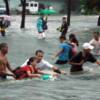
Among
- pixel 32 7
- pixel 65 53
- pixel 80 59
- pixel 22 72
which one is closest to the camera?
pixel 22 72

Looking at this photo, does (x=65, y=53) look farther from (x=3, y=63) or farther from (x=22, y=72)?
(x=3, y=63)

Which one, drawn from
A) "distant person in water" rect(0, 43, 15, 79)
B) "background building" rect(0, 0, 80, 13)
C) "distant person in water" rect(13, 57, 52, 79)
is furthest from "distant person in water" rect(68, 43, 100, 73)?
"background building" rect(0, 0, 80, 13)

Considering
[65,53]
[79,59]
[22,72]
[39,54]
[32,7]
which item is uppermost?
[39,54]

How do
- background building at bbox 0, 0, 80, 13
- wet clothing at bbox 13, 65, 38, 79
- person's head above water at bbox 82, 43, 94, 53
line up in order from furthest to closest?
background building at bbox 0, 0, 80, 13, person's head above water at bbox 82, 43, 94, 53, wet clothing at bbox 13, 65, 38, 79

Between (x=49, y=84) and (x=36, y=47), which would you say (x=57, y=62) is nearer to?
(x=49, y=84)

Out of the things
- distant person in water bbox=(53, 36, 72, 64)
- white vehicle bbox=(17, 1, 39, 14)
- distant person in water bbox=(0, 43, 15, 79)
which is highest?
distant person in water bbox=(0, 43, 15, 79)

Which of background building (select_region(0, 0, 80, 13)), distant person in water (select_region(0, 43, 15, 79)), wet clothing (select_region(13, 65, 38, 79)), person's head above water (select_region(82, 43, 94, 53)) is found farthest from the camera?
background building (select_region(0, 0, 80, 13))

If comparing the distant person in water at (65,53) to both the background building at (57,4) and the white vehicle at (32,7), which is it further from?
the background building at (57,4)

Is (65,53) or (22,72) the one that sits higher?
(22,72)

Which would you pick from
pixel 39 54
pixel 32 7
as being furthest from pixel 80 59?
pixel 32 7

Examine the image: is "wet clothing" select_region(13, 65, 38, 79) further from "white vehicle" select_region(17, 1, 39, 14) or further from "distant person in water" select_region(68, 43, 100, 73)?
"white vehicle" select_region(17, 1, 39, 14)

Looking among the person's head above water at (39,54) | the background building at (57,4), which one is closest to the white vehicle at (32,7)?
the background building at (57,4)

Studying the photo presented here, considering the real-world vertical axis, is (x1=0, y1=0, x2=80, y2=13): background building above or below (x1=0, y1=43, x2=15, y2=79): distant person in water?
below

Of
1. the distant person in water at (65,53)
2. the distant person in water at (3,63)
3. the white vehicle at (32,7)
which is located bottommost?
the white vehicle at (32,7)
